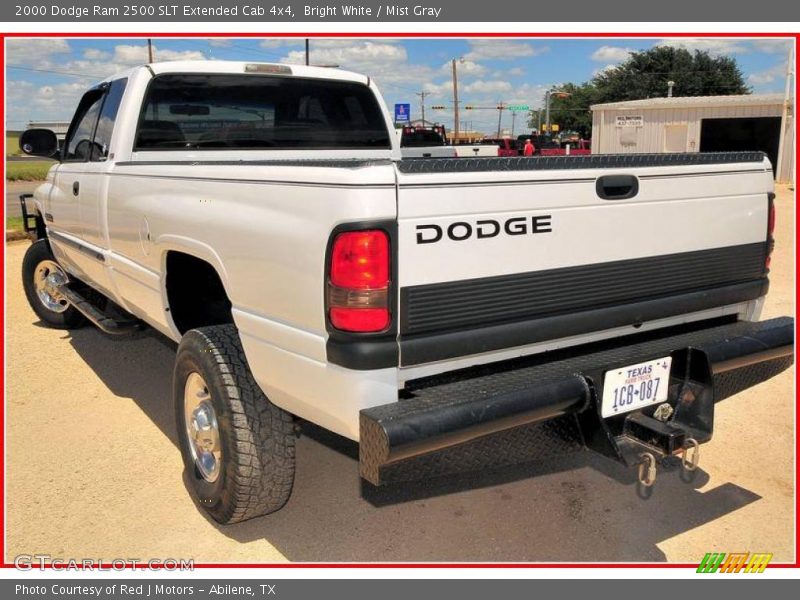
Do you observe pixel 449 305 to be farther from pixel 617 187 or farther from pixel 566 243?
pixel 617 187

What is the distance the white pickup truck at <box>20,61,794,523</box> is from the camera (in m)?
2.45

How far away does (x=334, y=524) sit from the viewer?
337cm

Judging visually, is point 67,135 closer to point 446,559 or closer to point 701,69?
point 446,559

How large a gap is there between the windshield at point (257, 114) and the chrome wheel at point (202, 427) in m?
1.79

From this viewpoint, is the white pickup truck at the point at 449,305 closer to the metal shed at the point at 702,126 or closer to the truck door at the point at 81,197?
the truck door at the point at 81,197

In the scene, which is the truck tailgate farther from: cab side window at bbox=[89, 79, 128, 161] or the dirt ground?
cab side window at bbox=[89, 79, 128, 161]

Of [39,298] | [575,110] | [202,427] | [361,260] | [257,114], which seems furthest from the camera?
[575,110]

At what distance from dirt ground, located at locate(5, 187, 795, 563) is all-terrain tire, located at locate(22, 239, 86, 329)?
216 centimetres

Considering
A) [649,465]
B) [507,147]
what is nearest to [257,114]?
[649,465]

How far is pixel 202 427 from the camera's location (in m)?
3.31

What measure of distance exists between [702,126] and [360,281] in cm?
3131

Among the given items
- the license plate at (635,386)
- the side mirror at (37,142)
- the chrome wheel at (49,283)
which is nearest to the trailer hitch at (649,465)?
the license plate at (635,386)

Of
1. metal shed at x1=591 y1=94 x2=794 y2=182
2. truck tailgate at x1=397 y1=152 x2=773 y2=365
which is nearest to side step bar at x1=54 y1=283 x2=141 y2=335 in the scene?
truck tailgate at x1=397 y1=152 x2=773 y2=365

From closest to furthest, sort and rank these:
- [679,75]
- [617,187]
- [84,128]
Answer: [617,187] < [84,128] < [679,75]
